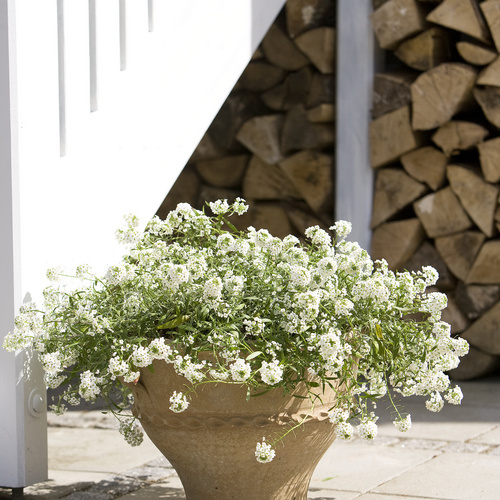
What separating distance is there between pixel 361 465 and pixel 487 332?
1.12 m

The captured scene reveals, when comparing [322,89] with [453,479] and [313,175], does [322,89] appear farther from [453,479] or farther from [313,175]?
[453,479]

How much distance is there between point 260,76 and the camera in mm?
3441

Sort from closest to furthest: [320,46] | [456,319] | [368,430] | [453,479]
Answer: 1. [368,430]
2. [453,479]
3. [456,319]
4. [320,46]

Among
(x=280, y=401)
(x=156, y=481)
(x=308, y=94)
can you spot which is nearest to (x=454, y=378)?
(x=308, y=94)

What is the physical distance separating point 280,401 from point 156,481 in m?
0.63

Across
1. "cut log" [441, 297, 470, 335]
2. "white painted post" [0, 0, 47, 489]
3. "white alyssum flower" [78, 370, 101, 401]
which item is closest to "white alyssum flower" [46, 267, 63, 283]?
"white painted post" [0, 0, 47, 489]

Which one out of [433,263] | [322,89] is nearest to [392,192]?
[433,263]

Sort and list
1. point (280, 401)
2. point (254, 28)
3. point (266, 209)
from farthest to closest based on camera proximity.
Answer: point (266, 209) → point (254, 28) → point (280, 401)

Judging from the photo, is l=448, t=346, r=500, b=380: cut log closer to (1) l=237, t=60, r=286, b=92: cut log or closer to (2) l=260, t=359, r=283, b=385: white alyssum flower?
(1) l=237, t=60, r=286, b=92: cut log

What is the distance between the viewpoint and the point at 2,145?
1.82 meters

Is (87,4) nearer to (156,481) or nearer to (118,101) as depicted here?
(118,101)

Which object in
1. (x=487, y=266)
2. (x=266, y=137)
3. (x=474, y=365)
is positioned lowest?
(x=474, y=365)

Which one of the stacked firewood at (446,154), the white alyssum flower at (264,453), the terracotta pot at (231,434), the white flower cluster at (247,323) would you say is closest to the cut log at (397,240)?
the stacked firewood at (446,154)

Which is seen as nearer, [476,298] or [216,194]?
[476,298]
